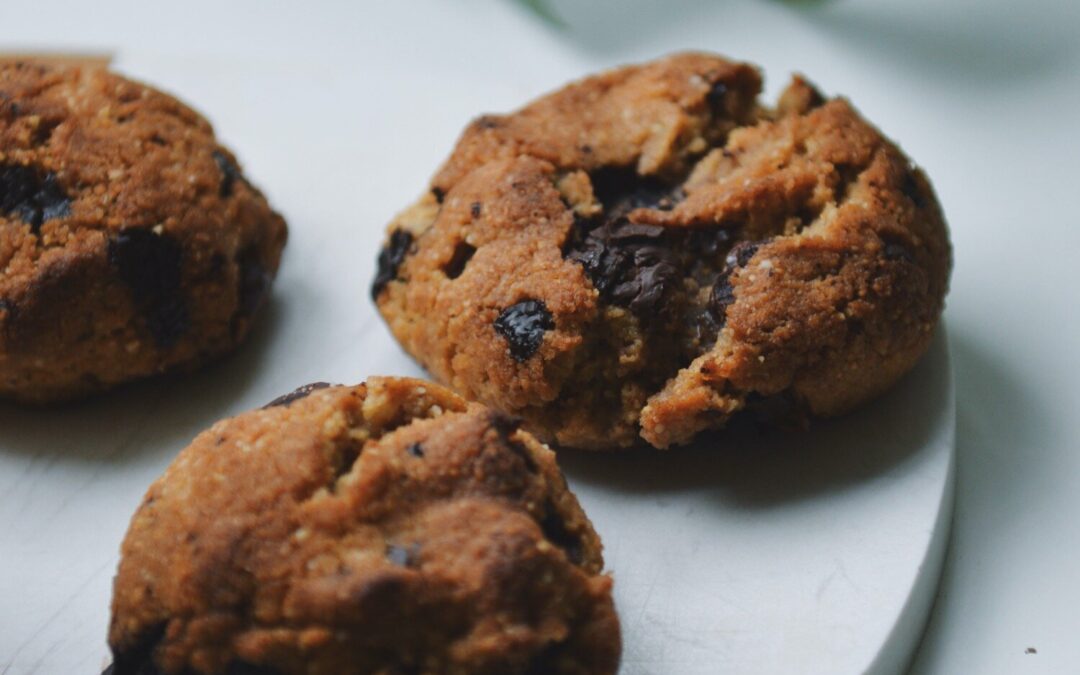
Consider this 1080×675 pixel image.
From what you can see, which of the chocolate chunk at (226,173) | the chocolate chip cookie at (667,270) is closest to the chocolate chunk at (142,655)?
the chocolate chip cookie at (667,270)

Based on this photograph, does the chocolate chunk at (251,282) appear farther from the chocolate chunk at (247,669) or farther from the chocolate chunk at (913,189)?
the chocolate chunk at (913,189)

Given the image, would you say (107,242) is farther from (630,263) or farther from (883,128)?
(883,128)

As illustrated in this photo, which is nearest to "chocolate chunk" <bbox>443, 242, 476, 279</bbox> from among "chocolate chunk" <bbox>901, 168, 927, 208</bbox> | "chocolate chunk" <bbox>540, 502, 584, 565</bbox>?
A: "chocolate chunk" <bbox>540, 502, 584, 565</bbox>

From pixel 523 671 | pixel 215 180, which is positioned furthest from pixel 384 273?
pixel 523 671

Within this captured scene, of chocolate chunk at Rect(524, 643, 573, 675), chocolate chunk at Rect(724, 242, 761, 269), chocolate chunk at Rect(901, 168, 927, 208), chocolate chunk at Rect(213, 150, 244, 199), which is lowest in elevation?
chocolate chunk at Rect(524, 643, 573, 675)

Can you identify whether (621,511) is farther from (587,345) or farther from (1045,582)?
(1045,582)

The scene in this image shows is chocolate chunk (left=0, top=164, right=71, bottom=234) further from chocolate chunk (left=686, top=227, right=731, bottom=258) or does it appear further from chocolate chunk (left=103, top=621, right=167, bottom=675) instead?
chocolate chunk (left=686, top=227, right=731, bottom=258)
